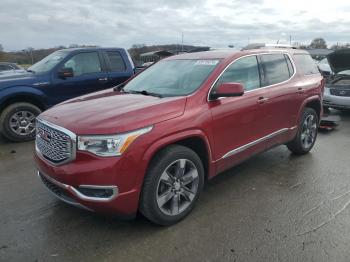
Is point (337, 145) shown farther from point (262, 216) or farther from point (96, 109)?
point (96, 109)

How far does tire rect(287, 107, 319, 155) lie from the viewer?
5.57 metres

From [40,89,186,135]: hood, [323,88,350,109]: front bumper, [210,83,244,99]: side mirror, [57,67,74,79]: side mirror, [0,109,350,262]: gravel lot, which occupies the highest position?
[57,67,74,79]: side mirror

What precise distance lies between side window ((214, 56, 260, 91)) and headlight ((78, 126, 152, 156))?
1454 mm

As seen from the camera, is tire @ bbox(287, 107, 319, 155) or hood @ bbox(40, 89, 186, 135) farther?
tire @ bbox(287, 107, 319, 155)

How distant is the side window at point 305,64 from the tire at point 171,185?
9.58 feet

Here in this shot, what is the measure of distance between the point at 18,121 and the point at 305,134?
543 cm

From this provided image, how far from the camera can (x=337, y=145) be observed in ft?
21.3

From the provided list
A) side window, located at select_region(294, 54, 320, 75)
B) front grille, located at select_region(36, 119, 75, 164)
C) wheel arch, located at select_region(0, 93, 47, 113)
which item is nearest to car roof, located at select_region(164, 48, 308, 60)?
side window, located at select_region(294, 54, 320, 75)

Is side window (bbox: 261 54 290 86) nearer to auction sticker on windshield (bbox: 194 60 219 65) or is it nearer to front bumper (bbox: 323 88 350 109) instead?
auction sticker on windshield (bbox: 194 60 219 65)

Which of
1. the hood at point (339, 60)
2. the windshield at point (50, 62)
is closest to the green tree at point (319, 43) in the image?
the hood at point (339, 60)

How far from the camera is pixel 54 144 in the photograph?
10.9 ft

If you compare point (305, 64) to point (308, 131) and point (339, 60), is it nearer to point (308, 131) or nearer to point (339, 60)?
point (308, 131)

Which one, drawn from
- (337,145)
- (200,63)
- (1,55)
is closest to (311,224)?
(200,63)

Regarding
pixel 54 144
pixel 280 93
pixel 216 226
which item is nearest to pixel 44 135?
pixel 54 144
